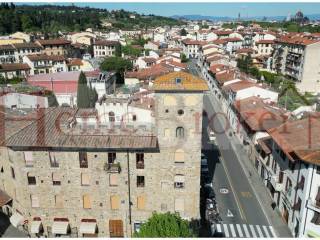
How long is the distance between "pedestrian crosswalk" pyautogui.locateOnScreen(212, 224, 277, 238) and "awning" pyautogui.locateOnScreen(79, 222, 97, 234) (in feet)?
39.1

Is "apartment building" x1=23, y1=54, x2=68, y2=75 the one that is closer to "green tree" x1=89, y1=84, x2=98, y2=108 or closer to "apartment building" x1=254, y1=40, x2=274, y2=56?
"green tree" x1=89, y1=84, x2=98, y2=108

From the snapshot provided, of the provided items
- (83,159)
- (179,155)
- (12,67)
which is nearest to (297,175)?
(179,155)

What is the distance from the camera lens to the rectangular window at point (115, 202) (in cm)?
3158

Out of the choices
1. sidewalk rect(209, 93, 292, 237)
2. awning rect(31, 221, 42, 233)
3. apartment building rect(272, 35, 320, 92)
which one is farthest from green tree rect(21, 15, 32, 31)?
awning rect(31, 221, 42, 233)

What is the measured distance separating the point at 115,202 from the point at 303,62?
252 ft

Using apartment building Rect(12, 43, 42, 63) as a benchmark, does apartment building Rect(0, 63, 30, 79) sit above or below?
below

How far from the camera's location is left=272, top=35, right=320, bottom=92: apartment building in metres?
89.6

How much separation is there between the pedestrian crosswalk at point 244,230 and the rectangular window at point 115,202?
10141mm

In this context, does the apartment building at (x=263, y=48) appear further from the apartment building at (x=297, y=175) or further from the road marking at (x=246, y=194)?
the road marking at (x=246, y=194)

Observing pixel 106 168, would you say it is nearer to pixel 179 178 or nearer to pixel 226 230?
pixel 179 178

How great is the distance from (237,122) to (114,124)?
102 ft

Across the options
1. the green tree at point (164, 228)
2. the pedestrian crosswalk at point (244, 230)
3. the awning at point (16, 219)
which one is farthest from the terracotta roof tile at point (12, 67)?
the green tree at point (164, 228)

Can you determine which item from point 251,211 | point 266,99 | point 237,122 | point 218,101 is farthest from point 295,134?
point 218,101

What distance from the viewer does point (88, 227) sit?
3206 cm
